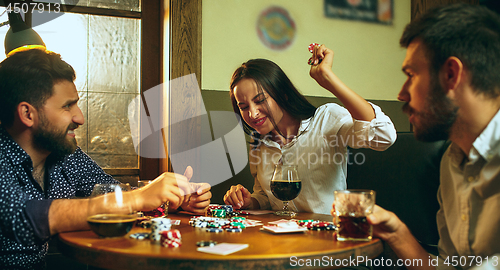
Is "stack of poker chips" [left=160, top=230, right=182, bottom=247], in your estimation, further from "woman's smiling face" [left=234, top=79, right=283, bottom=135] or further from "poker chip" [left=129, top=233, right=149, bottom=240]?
"woman's smiling face" [left=234, top=79, right=283, bottom=135]

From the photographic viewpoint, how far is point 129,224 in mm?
1002

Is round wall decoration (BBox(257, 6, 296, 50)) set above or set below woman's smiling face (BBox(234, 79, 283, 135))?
above

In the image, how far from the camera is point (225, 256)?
32.4 inches

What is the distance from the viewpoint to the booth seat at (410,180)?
6.50ft

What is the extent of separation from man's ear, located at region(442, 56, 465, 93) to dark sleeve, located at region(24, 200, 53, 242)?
1.24 metres

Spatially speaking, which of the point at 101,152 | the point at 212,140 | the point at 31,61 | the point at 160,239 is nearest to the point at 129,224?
the point at 160,239

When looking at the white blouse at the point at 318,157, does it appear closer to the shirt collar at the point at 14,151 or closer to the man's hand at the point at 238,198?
the man's hand at the point at 238,198

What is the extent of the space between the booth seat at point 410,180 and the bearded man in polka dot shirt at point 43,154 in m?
1.18

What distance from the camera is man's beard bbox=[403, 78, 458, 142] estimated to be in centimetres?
105

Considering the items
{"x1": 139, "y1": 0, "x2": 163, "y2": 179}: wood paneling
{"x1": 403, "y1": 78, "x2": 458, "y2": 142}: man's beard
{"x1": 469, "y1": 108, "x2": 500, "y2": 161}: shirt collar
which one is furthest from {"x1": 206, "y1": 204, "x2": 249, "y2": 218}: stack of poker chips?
{"x1": 139, "y1": 0, "x2": 163, "y2": 179}: wood paneling

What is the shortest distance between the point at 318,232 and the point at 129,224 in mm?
560

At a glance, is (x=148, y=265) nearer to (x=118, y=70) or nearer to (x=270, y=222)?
(x=270, y=222)

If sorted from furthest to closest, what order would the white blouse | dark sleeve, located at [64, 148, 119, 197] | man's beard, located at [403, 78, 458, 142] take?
the white blouse → dark sleeve, located at [64, 148, 119, 197] → man's beard, located at [403, 78, 458, 142]

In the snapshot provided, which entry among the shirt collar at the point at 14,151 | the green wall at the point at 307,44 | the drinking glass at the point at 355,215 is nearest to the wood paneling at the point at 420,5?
the green wall at the point at 307,44
